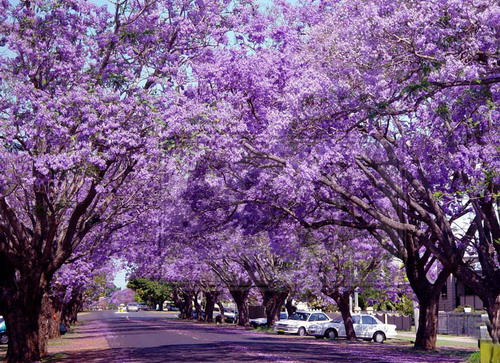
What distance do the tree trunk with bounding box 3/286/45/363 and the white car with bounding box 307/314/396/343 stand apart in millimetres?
24941

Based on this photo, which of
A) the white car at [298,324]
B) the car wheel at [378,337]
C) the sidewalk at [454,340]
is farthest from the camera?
the white car at [298,324]

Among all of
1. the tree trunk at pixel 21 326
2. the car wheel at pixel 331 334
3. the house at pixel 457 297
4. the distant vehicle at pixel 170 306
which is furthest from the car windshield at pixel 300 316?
the distant vehicle at pixel 170 306

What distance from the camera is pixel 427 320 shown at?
98.0ft

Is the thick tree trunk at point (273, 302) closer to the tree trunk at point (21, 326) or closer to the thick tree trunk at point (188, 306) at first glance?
the tree trunk at point (21, 326)

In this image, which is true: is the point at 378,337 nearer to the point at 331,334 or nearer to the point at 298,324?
the point at 331,334

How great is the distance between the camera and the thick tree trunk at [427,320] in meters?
29.5

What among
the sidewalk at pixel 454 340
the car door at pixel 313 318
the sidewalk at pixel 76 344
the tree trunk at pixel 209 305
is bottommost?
the sidewalk at pixel 76 344

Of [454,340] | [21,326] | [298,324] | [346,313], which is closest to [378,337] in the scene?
[346,313]

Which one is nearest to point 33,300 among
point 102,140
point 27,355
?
point 27,355

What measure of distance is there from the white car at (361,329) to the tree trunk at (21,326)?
24.9 m

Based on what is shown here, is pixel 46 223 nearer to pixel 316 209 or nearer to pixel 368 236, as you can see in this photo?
pixel 316 209

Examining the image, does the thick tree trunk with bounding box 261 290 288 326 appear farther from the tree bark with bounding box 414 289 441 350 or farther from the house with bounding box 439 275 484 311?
the tree bark with bounding box 414 289 441 350

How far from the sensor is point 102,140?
17656 mm

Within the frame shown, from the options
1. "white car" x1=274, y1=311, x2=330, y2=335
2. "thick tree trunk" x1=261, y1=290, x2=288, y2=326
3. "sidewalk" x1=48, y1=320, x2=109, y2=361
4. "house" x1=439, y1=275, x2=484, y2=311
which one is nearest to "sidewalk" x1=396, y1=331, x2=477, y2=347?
"white car" x1=274, y1=311, x2=330, y2=335
